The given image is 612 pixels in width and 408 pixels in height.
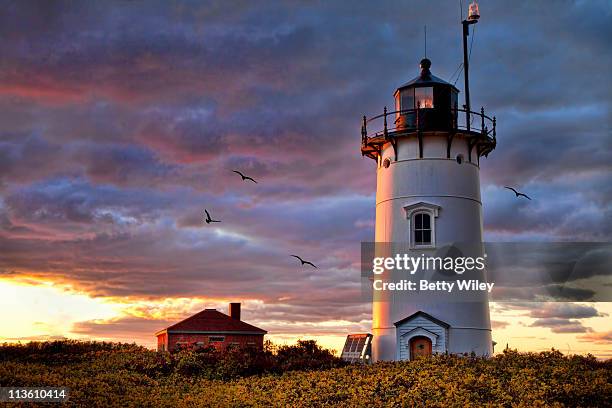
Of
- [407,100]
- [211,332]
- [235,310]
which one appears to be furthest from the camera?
[235,310]

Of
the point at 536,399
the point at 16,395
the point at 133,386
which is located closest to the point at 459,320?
the point at 536,399

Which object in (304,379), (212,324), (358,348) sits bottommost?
(304,379)

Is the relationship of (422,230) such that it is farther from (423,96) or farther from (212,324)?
(212,324)

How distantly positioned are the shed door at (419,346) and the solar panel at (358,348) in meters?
2.12

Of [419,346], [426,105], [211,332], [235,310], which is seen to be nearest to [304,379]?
[419,346]

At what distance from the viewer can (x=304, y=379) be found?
22828 mm

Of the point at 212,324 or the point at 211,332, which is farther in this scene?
the point at 212,324

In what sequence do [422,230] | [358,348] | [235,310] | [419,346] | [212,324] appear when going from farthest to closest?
1. [235,310]
2. [212,324]
3. [358,348]
4. [422,230]
5. [419,346]

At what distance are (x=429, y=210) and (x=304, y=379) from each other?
8610 millimetres

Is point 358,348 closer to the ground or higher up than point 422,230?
A: closer to the ground

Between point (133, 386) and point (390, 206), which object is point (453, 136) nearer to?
point (390, 206)

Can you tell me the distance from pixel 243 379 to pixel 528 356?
10021mm

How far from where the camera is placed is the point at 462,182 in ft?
91.5

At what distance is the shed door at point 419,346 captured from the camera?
26.4m
